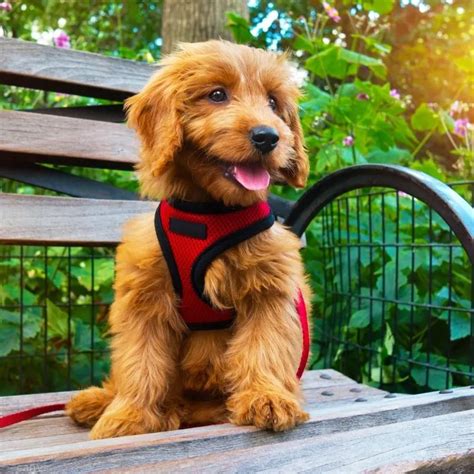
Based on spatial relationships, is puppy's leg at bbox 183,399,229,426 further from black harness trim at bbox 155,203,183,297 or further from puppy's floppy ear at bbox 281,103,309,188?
puppy's floppy ear at bbox 281,103,309,188

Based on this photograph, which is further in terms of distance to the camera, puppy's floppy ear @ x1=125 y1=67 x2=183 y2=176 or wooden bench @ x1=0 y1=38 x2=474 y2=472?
puppy's floppy ear @ x1=125 y1=67 x2=183 y2=176

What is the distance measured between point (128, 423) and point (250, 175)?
675mm

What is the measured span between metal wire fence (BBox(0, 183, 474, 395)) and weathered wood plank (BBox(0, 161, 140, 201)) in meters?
0.34

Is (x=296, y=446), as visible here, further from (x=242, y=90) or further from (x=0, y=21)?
(x=0, y=21)

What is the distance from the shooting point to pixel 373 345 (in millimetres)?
3135

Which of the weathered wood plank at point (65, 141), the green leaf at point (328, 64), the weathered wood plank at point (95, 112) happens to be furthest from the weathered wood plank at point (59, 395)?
the green leaf at point (328, 64)

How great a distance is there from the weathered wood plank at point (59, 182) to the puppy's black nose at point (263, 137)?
1311mm

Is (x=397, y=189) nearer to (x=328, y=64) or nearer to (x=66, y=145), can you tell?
(x=66, y=145)

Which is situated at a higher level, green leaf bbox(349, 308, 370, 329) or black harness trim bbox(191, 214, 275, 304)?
black harness trim bbox(191, 214, 275, 304)

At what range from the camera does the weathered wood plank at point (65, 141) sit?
7.88 ft

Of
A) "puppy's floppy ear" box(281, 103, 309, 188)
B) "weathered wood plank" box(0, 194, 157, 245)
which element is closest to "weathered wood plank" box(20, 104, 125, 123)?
"weathered wood plank" box(0, 194, 157, 245)

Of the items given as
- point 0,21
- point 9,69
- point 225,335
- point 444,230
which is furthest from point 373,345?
point 0,21

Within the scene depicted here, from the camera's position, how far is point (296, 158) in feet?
6.06

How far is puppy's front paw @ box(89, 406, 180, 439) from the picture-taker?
1.57 metres
